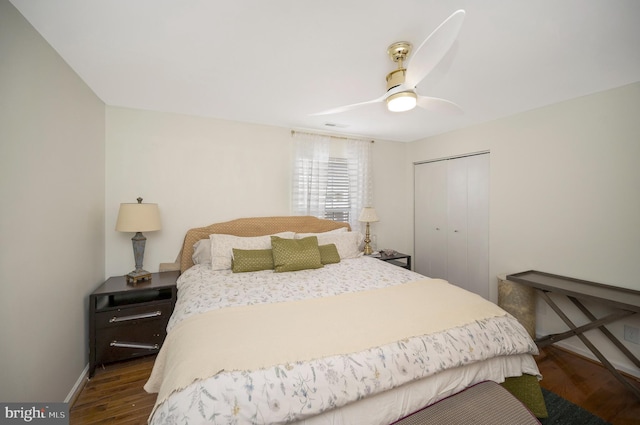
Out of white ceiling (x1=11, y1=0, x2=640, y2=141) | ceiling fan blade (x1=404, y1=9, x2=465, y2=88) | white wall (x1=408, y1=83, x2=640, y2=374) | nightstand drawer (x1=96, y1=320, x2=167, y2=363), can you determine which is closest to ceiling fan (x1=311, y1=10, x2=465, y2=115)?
ceiling fan blade (x1=404, y1=9, x2=465, y2=88)

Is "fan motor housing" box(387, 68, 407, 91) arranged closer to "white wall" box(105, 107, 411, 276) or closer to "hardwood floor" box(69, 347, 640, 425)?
"white wall" box(105, 107, 411, 276)

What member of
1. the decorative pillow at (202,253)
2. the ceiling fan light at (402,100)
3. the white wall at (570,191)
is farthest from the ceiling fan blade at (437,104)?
the decorative pillow at (202,253)

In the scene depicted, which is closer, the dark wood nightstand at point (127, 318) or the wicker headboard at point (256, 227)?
the dark wood nightstand at point (127, 318)

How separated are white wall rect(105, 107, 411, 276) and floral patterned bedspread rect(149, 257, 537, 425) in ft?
4.10

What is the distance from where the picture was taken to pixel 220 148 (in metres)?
3.04

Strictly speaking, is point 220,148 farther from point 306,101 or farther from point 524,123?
point 524,123

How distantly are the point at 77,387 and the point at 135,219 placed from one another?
1330mm

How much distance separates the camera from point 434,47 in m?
1.24

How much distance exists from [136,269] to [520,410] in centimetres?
306

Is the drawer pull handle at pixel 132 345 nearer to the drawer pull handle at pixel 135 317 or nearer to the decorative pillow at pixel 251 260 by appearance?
the drawer pull handle at pixel 135 317

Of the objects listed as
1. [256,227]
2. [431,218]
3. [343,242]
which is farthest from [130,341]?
[431,218]

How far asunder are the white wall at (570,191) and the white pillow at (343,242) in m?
1.68

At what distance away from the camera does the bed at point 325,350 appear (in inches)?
40.4

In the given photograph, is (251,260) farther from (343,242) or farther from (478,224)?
(478,224)
